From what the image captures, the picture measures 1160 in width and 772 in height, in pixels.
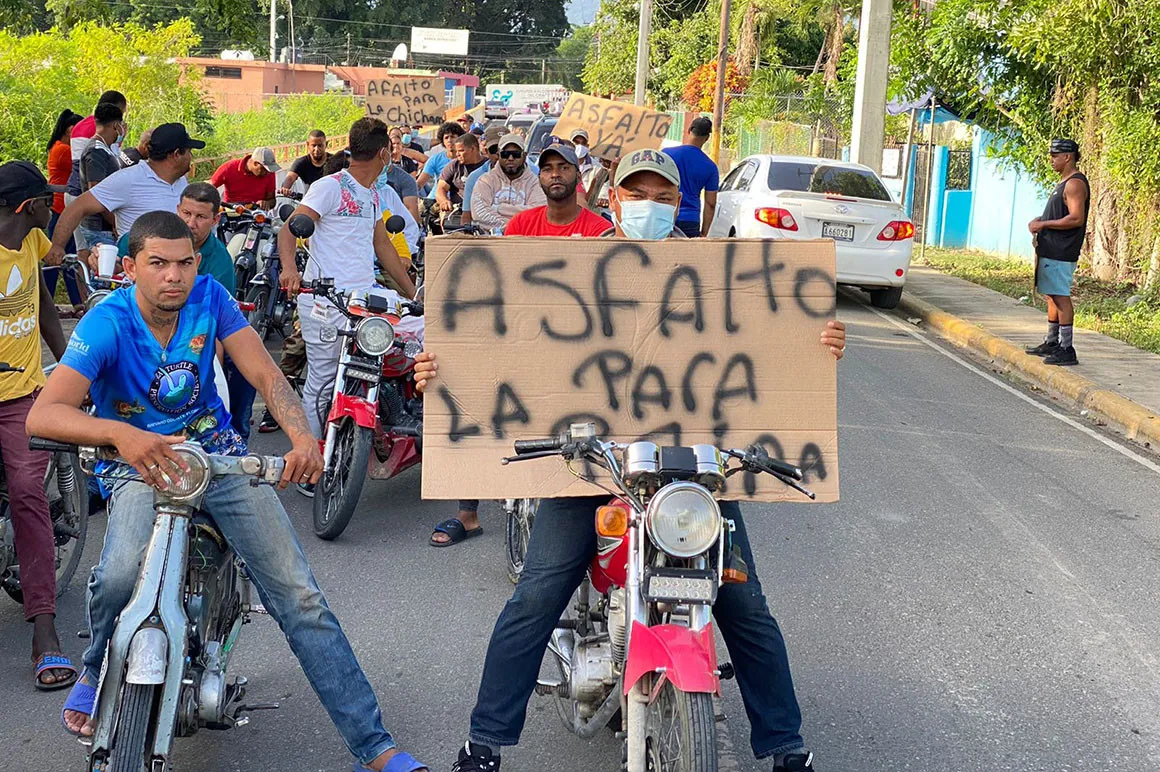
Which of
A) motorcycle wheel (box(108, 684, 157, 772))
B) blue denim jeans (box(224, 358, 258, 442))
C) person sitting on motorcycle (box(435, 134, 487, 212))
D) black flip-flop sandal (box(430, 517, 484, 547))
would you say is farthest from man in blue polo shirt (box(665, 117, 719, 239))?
motorcycle wheel (box(108, 684, 157, 772))

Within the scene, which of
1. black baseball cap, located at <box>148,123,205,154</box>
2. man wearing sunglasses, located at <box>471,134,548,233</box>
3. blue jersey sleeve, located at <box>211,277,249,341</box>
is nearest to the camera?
blue jersey sleeve, located at <box>211,277,249,341</box>

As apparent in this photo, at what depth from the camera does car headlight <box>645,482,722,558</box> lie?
10.5ft

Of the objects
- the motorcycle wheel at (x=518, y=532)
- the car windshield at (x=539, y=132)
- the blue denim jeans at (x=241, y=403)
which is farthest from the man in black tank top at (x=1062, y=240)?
the car windshield at (x=539, y=132)

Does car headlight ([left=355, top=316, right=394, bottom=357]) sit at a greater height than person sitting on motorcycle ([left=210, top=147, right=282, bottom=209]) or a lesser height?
lesser

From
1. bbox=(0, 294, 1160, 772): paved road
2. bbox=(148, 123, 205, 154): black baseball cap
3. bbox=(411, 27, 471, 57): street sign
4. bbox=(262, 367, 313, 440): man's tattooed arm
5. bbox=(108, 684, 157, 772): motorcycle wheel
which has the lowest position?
bbox=(0, 294, 1160, 772): paved road

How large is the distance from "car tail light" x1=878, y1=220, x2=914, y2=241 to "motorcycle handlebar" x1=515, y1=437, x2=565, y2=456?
12.3 m

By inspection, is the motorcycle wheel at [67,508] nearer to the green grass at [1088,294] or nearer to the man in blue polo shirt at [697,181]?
the man in blue polo shirt at [697,181]

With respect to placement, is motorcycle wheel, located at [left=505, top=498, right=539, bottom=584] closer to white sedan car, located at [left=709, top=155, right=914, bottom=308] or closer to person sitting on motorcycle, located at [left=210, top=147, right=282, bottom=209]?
person sitting on motorcycle, located at [left=210, top=147, right=282, bottom=209]

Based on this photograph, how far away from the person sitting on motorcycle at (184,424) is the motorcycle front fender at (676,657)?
3.31ft

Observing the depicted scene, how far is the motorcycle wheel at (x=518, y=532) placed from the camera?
18.2ft

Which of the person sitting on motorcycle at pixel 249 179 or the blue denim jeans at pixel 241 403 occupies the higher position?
the person sitting on motorcycle at pixel 249 179

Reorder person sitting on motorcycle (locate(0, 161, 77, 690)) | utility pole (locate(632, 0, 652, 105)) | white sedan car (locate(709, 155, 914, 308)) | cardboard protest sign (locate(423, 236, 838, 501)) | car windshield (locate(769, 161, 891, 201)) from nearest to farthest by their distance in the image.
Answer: cardboard protest sign (locate(423, 236, 838, 501)) < person sitting on motorcycle (locate(0, 161, 77, 690)) < white sedan car (locate(709, 155, 914, 308)) < car windshield (locate(769, 161, 891, 201)) < utility pole (locate(632, 0, 652, 105))

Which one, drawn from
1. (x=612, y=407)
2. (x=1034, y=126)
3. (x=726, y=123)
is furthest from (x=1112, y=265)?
(x=726, y=123)

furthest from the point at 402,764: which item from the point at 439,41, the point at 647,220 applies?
the point at 439,41
